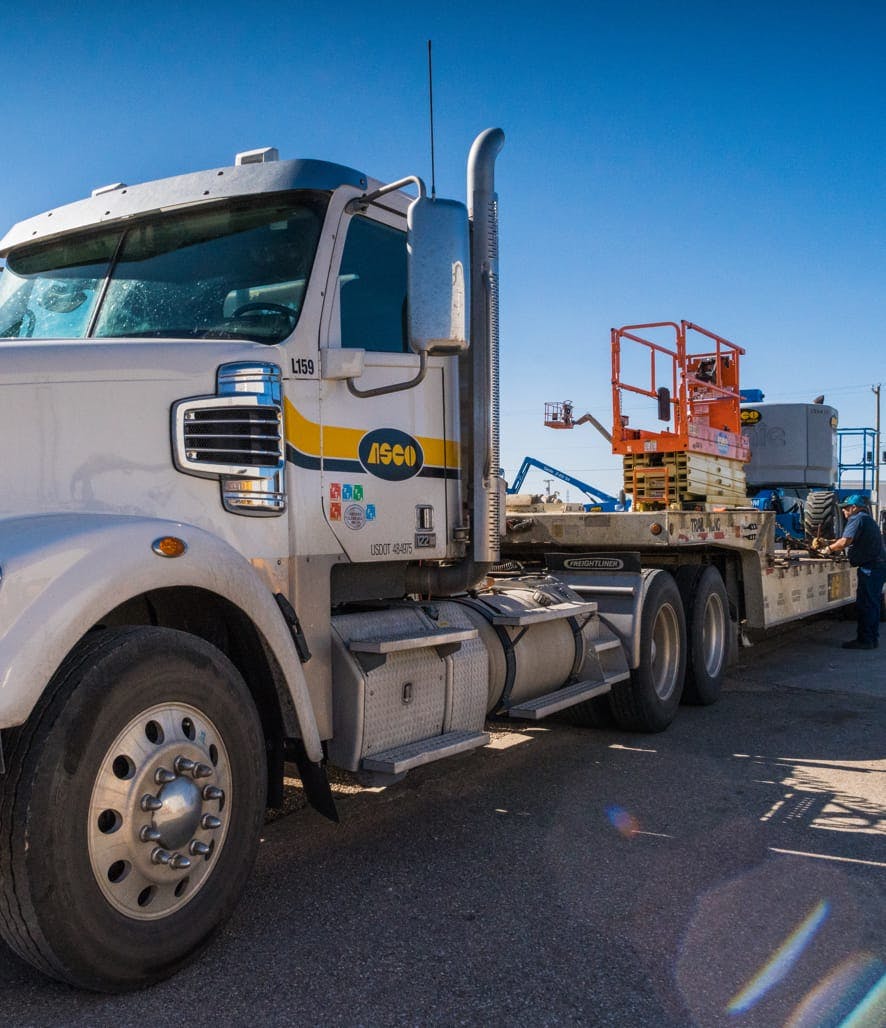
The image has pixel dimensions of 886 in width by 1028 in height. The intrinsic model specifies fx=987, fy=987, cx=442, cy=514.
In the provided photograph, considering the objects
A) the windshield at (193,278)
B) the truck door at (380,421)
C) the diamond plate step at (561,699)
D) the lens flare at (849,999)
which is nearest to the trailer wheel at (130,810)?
the truck door at (380,421)

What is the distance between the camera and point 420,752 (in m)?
4.06

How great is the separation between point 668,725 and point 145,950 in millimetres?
4661

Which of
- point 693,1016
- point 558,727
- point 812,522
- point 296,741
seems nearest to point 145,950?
point 296,741

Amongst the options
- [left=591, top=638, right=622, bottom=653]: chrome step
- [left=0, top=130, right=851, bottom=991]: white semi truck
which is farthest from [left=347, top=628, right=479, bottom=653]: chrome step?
[left=591, top=638, right=622, bottom=653]: chrome step

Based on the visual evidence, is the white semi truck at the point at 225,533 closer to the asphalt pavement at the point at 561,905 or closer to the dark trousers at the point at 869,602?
the asphalt pavement at the point at 561,905

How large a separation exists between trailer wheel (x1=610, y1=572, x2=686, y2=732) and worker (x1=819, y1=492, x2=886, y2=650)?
16.1 feet

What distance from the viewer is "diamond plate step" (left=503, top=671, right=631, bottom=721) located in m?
5.16

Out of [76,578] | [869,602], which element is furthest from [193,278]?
[869,602]

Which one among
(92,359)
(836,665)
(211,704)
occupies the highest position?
(92,359)

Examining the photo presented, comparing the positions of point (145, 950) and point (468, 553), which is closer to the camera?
point (145, 950)

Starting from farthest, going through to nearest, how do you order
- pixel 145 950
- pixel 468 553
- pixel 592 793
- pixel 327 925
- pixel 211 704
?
pixel 592 793 → pixel 468 553 → pixel 327 925 → pixel 211 704 → pixel 145 950

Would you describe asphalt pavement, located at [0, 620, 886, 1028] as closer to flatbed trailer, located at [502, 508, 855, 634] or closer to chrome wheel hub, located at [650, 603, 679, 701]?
chrome wheel hub, located at [650, 603, 679, 701]

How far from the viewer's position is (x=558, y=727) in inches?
275

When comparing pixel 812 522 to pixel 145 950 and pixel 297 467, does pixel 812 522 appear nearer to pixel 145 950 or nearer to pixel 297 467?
pixel 297 467
